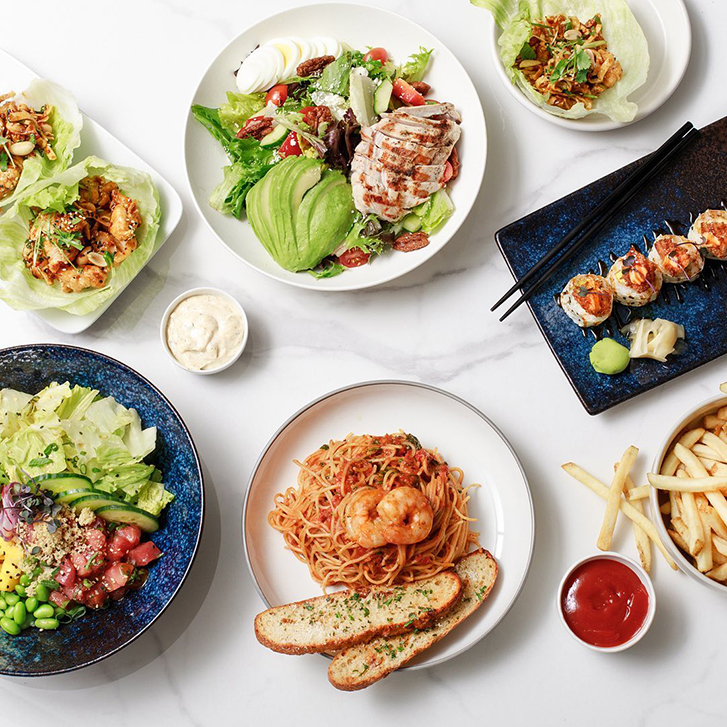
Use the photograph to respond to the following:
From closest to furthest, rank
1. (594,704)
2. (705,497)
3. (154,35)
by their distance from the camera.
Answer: (705,497) < (594,704) < (154,35)

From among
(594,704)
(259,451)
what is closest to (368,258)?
(259,451)

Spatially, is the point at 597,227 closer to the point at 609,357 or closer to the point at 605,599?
the point at 609,357

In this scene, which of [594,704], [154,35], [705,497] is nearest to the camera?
[705,497]

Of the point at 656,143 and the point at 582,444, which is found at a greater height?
the point at 656,143

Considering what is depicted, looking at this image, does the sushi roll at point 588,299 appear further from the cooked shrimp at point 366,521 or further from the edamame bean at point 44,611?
the edamame bean at point 44,611

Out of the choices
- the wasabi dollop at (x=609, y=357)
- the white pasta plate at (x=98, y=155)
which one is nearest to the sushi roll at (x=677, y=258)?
the wasabi dollop at (x=609, y=357)

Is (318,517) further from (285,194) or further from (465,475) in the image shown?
(285,194)
